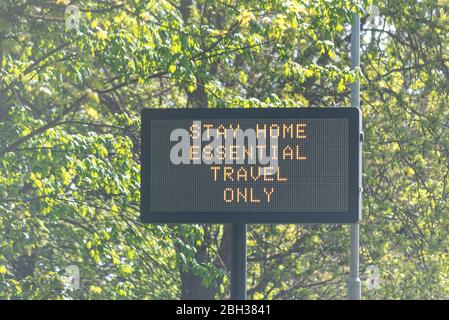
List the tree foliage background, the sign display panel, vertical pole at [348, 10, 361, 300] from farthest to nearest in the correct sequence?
vertical pole at [348, 10, 361, 300] < the tree foliage background < the sign display panel

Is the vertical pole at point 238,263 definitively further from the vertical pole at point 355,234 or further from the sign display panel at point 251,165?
the vertical pole at point 355,234

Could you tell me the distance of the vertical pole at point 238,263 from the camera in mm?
10324

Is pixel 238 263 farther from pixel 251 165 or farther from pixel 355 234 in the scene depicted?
pixel 355 234

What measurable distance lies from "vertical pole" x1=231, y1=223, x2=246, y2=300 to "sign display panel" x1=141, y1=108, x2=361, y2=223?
0.81 ft

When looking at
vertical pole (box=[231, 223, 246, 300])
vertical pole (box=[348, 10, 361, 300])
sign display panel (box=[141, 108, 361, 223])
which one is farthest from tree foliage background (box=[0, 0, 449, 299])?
vertical pole (box=[231, 223, 246, 300])

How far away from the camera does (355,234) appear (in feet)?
66.9

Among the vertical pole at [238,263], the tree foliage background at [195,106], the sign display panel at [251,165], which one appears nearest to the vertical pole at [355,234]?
the tree foliage background at [195,106]

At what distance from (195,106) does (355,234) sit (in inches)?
134

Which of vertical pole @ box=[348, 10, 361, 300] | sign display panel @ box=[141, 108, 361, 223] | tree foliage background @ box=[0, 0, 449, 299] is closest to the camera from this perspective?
sign display panel @ box=[141, 108, 361, 223]

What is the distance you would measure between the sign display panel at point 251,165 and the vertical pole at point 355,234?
10.1m

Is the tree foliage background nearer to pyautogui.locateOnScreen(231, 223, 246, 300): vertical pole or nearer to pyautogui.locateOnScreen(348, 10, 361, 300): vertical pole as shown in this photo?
pyautogui.locateOnScreen(348, 10, 361, 300): vertical pole

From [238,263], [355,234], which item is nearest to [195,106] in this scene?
[355,234]

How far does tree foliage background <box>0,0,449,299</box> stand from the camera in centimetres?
1505
